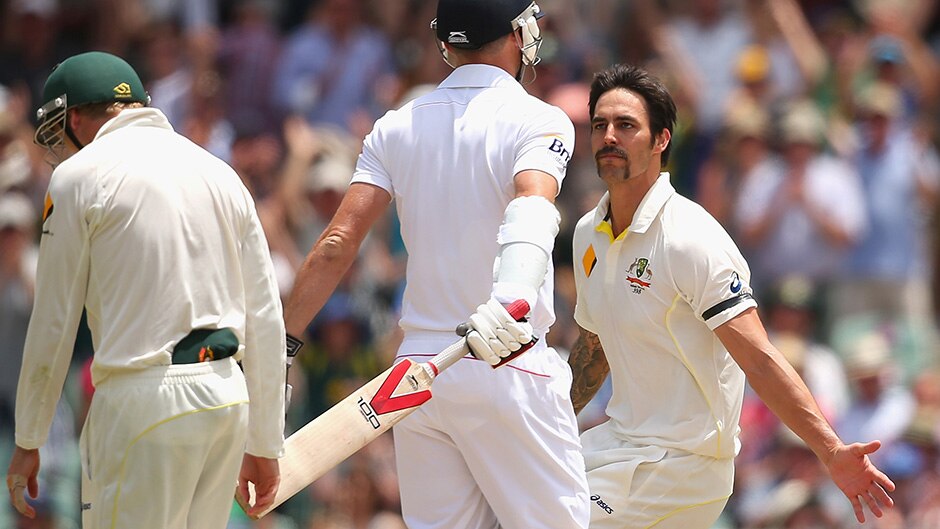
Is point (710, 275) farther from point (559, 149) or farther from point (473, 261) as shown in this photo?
point (473, 261)

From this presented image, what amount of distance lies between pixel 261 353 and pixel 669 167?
589cm

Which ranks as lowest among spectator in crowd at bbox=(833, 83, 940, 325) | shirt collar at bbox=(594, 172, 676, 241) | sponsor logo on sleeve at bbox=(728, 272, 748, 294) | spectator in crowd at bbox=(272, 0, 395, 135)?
spectator in crowd at bbox=(833, 83, 940, 325)

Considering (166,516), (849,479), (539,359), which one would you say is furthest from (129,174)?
(849,479)

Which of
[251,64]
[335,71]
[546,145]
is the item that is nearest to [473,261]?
[546,145]

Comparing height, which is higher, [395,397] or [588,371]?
[395,397]

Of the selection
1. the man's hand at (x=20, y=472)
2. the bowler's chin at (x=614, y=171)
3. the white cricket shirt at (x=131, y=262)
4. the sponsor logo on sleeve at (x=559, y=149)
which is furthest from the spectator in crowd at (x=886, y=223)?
the man's hand at (x=20, y=472)

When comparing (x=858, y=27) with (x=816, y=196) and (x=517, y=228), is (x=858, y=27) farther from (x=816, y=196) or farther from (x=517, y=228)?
(x=517, y=228)

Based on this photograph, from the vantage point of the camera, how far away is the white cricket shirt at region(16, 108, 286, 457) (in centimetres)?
486

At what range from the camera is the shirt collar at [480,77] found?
5.31 m

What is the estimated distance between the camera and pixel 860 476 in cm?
541

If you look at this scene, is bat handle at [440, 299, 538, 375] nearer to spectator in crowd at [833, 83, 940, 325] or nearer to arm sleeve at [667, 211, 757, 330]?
arm sleeve at [667, 211, 757, 330]

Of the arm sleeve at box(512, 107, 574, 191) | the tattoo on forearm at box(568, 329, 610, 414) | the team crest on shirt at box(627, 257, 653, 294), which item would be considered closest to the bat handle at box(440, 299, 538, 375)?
the arm sleeve at box(512, 107, 574, 191)

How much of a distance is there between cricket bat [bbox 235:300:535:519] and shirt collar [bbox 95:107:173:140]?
1.14 metres

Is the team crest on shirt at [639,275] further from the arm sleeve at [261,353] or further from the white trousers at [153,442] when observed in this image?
the white trousers at [153,442]
